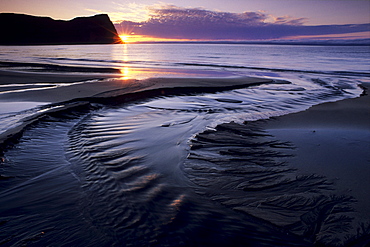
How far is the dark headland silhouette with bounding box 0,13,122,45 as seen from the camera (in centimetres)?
9431

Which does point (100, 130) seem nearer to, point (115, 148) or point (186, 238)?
point (115, 148)

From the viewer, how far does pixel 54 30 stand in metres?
109

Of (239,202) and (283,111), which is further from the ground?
(283,111)

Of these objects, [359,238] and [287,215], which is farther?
[287,215]

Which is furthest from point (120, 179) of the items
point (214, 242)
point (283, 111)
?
point (283, 111)

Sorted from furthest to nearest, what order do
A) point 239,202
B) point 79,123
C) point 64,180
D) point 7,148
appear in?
point 79,123 → point 7,148 → point 64,180 → point 239,202

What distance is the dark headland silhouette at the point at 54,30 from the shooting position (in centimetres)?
9431

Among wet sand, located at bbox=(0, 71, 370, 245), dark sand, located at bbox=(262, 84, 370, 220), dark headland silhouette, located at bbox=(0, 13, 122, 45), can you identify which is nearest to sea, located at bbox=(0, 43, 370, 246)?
wet sand, located at bbox=(0, 71, 370, 245)

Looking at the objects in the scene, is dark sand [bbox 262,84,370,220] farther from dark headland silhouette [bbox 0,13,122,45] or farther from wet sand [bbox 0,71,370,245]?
dark headland silhouette [bbox 0,13,122,45]

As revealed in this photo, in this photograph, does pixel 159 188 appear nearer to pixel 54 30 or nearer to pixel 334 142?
pixel 334 142

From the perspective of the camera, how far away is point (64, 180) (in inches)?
99.7

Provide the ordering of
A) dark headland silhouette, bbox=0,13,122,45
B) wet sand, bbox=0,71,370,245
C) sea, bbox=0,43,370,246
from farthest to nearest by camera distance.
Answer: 1. dark headland silhouette, bbox=0,13,122,45
2. wet sand, bbox=0,71,370,245
3. sea, bbox=0,43,370,246

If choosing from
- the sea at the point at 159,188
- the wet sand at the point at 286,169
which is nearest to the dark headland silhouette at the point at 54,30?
the sea at the point at 159,188

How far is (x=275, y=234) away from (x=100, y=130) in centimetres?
324
